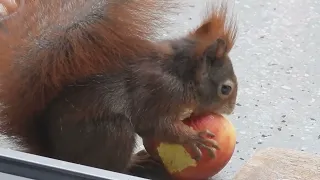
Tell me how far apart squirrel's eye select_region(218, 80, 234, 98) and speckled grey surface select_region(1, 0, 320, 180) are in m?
0.15

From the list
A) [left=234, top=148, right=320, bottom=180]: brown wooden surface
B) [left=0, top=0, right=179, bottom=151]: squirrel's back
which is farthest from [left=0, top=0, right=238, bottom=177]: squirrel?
[left=234, top=148, right=320, bottom=180]: brown wooden surface

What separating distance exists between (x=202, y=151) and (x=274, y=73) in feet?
2.07

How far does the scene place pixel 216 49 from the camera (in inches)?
54.9

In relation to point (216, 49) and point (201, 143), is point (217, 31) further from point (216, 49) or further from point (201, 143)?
point (201, 143)

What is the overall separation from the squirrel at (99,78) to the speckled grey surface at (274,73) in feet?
0.29

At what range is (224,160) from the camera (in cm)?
142

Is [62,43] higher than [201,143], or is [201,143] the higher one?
[62,43]

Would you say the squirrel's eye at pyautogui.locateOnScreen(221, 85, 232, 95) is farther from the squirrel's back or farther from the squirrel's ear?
the squirrel's back

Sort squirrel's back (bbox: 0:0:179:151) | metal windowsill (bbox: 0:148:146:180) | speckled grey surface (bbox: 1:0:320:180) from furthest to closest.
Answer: speckled grey surface (bbox: 1:0:320:180) < squirrel's back (bbox: 0:0:179:151) < metal windowsill (bbox: 0:148:146:180)

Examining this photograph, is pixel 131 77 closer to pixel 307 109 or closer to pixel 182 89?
pixel 182 89

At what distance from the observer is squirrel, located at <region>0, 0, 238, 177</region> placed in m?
1.27

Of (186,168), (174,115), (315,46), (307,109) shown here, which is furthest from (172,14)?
(315,46)

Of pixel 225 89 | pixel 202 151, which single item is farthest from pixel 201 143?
pixel 225 89

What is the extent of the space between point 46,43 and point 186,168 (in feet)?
1.20
